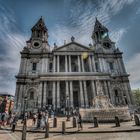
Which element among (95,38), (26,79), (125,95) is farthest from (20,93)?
(95,38)

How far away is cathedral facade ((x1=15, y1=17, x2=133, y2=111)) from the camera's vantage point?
1307 inches

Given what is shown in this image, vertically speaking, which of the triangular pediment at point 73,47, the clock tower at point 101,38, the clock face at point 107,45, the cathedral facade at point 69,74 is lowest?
the cathedral facade at point 69,74

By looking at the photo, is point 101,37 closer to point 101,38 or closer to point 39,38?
point 101,38

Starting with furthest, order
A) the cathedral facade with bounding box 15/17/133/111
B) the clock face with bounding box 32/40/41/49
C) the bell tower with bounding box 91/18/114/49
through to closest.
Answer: the bell tower with bounding box 91/18/114/49 → the clock face with bounding box 32/40/41/49 → the cathedral facade with bounding box 15/17/133/111

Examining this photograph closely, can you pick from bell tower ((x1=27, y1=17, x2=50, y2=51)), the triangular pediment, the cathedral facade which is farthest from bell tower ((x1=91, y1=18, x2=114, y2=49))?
bell tower ((x1=27, y1=17, x2=50, y2=51))

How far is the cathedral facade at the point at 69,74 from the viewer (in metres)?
33.2

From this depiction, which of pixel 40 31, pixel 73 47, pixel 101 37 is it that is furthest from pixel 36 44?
pixel 101 37

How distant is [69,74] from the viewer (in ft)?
113

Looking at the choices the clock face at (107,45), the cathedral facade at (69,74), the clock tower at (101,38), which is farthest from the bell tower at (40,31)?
the clock face at (107,45)

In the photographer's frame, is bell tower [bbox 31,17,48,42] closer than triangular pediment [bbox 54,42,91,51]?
No

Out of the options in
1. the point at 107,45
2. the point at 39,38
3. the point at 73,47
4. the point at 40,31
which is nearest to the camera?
the point at 73,47

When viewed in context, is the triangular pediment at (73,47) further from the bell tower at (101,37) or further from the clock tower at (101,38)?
the bell tower at (101,37)

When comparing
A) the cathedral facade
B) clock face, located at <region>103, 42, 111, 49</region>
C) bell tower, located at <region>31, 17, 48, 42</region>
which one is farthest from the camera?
clock face, located at <region>103, 42, 111, 49</region>

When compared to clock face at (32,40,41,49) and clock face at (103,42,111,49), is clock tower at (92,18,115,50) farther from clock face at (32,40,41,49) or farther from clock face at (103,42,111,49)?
clock face at (32,40,41,49)
